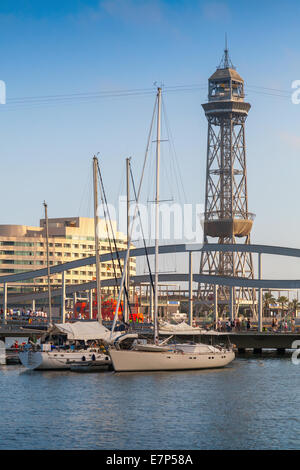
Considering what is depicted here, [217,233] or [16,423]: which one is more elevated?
[217,233]

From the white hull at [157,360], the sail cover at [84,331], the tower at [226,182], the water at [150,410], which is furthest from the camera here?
the tower at [226,182]

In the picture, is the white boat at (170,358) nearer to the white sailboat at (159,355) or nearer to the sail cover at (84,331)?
the white sailboat at (159,355)

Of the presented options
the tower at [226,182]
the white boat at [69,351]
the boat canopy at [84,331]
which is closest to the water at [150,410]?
the white boat at [69,351]

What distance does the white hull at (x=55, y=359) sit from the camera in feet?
236

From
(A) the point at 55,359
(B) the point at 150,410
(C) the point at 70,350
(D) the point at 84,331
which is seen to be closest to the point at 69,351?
(C) the point at 70,350

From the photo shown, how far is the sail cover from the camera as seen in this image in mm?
73500

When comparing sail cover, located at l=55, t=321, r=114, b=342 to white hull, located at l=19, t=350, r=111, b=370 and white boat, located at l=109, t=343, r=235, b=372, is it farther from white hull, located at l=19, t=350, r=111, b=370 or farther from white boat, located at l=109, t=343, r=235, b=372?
white boat, located at l=109, t=343, r=235, b=372

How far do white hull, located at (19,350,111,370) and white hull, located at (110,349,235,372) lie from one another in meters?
4.07

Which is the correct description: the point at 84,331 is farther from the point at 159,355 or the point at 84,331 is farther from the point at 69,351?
the point at 159,355

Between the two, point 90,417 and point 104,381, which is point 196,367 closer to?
point 104,381

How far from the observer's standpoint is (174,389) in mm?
61094
